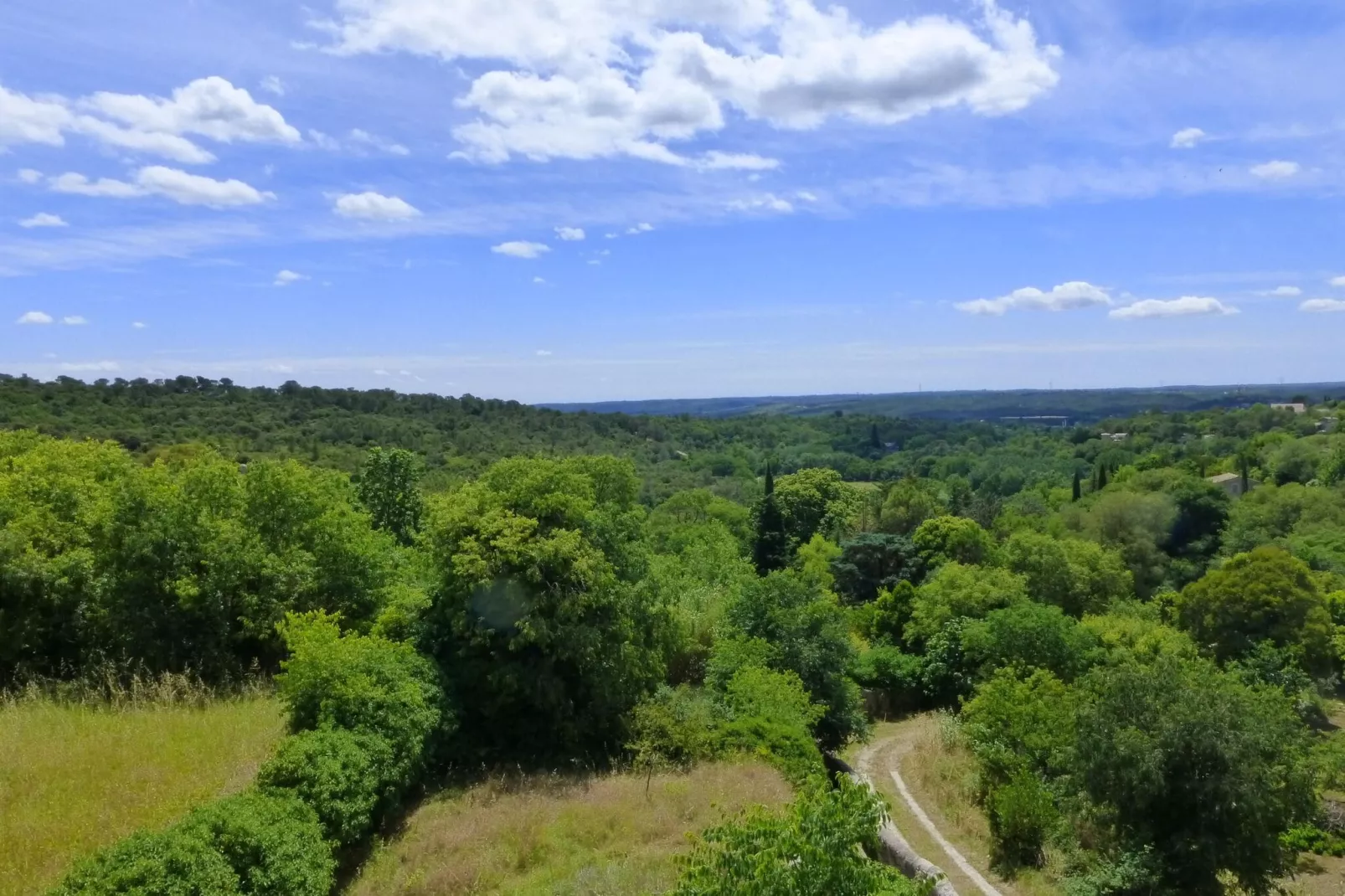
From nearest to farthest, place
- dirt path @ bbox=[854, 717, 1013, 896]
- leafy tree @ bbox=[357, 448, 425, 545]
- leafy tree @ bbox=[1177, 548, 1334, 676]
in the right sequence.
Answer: dirt path @ bbox=[854, 717, 1013, 896], leafy tree @ bbox=[1177, 548, 1334, 676], leafy tree @ bbox=[357, 448, 425, 545]

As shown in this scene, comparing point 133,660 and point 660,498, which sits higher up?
point 133,660

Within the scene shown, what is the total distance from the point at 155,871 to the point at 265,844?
3.49 feet

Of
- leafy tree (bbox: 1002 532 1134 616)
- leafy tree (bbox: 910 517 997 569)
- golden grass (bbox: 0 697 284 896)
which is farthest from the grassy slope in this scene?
leafy tree (bbox: 910 517 997 569)

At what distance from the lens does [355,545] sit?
55.7 ft

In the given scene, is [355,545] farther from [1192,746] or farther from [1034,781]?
[1192,746]

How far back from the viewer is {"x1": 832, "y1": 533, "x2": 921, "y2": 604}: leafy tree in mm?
38594

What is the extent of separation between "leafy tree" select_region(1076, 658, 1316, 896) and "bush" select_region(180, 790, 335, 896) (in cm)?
1024

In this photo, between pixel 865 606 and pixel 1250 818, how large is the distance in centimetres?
2114

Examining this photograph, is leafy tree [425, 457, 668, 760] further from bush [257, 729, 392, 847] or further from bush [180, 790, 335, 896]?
bush [180, 790, 335, 896]

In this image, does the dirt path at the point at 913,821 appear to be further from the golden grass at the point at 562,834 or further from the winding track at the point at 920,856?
the golden grass at the point at 562,834

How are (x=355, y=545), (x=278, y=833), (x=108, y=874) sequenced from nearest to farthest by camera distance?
1. (x=108, y=874)
2. (x=278, y=833)
3. (x=355, y=545)

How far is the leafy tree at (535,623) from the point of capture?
13602mm

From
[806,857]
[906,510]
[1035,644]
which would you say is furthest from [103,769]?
[906,510]

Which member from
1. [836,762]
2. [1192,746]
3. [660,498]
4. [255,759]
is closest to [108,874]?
[255,759]
